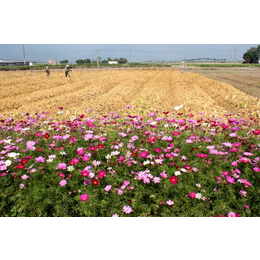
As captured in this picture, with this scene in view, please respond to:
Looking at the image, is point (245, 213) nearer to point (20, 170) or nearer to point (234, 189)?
point (234, 189)

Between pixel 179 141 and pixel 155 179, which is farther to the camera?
pixel 179 141

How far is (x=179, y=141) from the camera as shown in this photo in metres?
3.66

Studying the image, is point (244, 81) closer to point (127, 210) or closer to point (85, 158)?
point (85, 158)

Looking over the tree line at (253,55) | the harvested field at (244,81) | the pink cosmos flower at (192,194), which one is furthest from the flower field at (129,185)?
the tree line at (253,55)

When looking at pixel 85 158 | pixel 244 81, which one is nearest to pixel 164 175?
pixel 85 158

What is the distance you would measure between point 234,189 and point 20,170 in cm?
269

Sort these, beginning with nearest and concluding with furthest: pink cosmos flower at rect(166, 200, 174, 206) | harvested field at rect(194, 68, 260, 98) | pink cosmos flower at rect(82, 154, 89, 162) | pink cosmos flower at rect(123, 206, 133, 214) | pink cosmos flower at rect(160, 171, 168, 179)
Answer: pink cosmos flower at rect(123, 206, 133, 214)
pink cosmos flower at rect(166, 200, 174, 206)
pink cosmos flower at rect(160, 171, 168, 179)
pink cosmos flower at rect(82, 154, 89, 162)
harvested field at rect(194, 68, 260, 98)

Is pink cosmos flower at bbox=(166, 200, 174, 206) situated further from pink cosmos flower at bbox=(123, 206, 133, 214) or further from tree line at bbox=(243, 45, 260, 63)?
tree line at bbox=(243, 45, 260, 63)

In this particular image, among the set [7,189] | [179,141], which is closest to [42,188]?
[7,189]

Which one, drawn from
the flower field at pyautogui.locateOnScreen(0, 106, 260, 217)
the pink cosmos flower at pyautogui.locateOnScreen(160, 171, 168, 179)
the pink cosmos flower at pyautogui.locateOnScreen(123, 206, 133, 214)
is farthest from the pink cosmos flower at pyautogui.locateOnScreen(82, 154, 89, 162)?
the pink cosmos flower at pyautogui.locateOnScreen(160, 171, 168, 179)

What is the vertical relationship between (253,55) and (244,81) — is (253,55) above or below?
above

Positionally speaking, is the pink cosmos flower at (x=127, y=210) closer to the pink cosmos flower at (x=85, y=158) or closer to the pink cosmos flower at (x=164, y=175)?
the pink cosmos flower at (x=164, y=175)

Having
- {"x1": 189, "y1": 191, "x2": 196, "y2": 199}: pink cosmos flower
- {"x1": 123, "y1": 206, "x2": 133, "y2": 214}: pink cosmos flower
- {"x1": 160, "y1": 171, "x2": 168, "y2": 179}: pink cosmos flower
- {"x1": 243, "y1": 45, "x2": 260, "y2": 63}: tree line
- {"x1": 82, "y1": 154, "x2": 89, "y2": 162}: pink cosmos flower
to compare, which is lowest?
{"x1": 123, "y1": 206, "x2": 133, "y2": 214}: pink cosmos flower

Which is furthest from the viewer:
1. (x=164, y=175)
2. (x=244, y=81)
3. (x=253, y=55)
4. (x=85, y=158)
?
(x=253, y=55)
